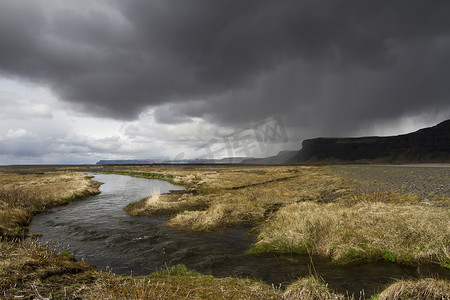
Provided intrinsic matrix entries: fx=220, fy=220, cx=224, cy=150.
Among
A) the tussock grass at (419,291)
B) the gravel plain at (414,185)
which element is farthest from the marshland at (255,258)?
the gravel plain at (414,185)

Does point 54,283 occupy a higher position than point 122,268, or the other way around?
point 54,283

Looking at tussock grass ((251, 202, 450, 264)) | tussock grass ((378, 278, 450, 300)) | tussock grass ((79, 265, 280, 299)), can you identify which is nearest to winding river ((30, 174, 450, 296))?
tussock grass ((251, 202, 450, 264))

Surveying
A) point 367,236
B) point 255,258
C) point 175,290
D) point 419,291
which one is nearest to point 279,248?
point 255,258

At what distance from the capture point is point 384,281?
25.3 ft

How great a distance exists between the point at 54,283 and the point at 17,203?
20.7 m

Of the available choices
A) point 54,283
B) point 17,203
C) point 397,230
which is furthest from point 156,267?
point 17,203

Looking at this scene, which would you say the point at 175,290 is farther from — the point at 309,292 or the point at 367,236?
the point at 367,236

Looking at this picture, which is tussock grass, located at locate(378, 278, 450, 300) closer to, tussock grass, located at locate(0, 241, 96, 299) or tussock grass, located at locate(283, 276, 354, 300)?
tussock grass, located at locate(283, 276, 354, 300)

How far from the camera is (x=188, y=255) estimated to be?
11438 millimetres

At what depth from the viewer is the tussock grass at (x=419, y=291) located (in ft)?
17.9

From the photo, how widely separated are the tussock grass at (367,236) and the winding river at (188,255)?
565 mm

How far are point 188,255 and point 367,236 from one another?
8.69 metres

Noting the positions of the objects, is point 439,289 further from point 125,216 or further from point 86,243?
point 125,216

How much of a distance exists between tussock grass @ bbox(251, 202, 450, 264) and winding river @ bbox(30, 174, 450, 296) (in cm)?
57
